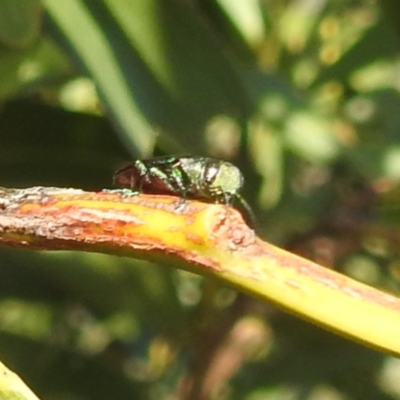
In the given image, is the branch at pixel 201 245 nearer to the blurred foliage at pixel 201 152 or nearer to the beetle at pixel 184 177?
the beetle at pixel 184 177

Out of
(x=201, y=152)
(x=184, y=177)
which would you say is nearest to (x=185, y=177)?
(x=184, y=177)

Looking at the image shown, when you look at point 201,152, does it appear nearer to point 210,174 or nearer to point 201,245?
point 210,174

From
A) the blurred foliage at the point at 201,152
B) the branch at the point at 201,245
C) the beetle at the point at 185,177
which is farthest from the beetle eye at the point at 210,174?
the branch at the point at 201,245

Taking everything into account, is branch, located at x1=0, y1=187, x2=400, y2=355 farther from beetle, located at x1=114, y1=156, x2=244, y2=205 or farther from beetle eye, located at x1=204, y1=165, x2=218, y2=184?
beetle eye, located at x1=204, y1=165, x2=218, y2=184

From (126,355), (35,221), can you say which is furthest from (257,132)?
(35,221)

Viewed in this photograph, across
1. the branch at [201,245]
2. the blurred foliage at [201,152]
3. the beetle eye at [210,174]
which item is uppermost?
the branch at [201,245]
